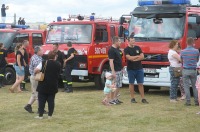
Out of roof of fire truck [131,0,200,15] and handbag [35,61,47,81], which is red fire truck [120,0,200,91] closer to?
roof of fire truck [131,0,200,15]

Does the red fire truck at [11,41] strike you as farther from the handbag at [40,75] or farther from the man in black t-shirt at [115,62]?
the handbag at [40,75]

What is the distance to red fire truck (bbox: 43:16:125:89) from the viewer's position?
15172mm

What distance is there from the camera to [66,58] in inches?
592

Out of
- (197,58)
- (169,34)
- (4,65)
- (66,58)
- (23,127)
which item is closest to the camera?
(23,127)

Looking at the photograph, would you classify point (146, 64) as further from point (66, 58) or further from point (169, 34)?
point (66, 58)

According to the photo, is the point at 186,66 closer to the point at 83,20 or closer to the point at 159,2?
the point at 159,2

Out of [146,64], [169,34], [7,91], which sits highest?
[169,34]

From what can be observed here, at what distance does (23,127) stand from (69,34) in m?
7.13

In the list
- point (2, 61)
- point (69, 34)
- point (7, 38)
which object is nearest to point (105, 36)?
point (69, 34)

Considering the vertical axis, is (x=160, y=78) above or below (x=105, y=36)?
below

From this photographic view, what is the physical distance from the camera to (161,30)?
13.6 meters

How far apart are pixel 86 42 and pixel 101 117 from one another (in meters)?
5.69

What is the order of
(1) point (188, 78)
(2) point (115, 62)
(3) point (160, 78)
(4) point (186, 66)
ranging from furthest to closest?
(3) point (160, 78) < (2) point (115, 62) < (1) point (188, 78) < (4) point (186, 66)

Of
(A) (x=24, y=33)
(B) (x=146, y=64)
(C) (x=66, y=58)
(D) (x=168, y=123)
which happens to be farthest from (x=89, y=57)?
(D) (x=168, y=123)
